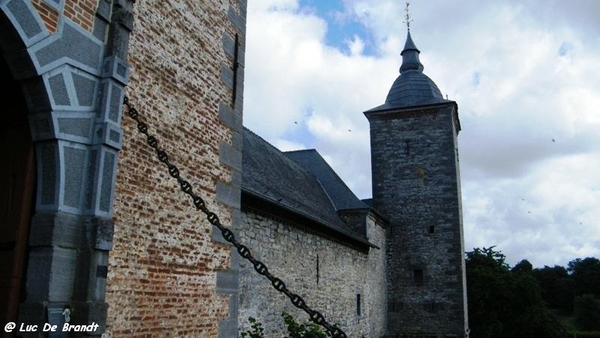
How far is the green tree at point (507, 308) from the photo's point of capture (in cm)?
2491

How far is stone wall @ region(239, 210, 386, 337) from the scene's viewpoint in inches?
396

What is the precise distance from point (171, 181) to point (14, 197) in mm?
1603

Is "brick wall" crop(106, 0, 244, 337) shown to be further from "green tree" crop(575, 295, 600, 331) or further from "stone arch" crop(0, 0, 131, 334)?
"green tree" crop(575, 295, 600, 331)

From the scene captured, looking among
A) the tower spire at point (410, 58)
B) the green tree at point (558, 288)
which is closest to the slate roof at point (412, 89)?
the tower spire at point (410, 58)

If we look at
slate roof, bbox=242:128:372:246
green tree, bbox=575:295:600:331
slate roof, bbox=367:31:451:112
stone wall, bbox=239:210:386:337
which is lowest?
green tree, bbox=575:295:600:331

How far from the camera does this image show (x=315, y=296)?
13109mm

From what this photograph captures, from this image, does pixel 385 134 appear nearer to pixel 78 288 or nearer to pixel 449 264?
pixel 449 264

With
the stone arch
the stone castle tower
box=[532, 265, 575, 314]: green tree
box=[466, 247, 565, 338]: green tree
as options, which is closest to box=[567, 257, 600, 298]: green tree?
box=[532, 265, 575, 314]: green tree

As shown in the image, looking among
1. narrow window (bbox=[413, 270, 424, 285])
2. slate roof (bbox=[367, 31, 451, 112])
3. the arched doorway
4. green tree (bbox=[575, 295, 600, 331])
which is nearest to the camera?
the arched doorway

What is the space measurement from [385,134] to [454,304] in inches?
302

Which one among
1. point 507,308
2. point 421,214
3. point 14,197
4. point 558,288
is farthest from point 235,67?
point 558,288

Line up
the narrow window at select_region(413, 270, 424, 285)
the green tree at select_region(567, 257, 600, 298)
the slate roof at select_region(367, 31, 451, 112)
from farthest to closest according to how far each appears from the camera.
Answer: the green tree at select_region(567, 257, 600, 298) < the slate roof at select_region(367, 31, 451, 112) < the narrow window at select_region(413, 270, 424, 285)

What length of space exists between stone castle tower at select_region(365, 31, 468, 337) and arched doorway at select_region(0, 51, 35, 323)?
18.2 m

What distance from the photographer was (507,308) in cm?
2619
